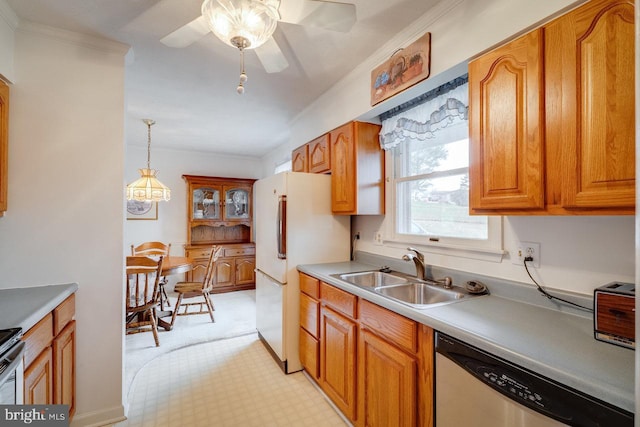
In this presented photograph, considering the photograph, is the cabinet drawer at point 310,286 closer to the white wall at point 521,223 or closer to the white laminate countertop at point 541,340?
the white laminate countertop at point 541,340

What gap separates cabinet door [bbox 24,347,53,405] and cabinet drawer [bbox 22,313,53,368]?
0.03 meters

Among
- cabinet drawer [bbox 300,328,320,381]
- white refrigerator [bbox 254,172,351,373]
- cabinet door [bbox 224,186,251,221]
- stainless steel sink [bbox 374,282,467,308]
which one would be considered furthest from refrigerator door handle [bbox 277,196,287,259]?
cabinet door [bbox 224,186,251,221]

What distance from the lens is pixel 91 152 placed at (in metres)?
1.77

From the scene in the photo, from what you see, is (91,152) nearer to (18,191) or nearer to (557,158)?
(18,191)

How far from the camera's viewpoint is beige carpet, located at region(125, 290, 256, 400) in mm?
2584

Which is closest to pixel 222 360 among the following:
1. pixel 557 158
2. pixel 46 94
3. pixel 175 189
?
pixel 46 94

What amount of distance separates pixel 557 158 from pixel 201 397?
2.53 meters

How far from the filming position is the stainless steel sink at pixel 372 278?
2031 mm

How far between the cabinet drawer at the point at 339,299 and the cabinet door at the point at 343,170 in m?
0.66

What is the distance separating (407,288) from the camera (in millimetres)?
1885

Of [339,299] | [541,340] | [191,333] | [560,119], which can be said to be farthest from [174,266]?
[560,119]

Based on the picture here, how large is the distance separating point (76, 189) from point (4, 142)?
40 cm

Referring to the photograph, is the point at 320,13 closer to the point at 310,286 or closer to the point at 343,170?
the point at 343,170

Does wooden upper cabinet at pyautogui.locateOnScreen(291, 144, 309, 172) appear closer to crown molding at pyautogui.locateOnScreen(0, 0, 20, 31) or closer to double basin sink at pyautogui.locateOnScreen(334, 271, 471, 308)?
double basin sink at pyautogui.locateOnScreen(334, 271, 471, 308)
